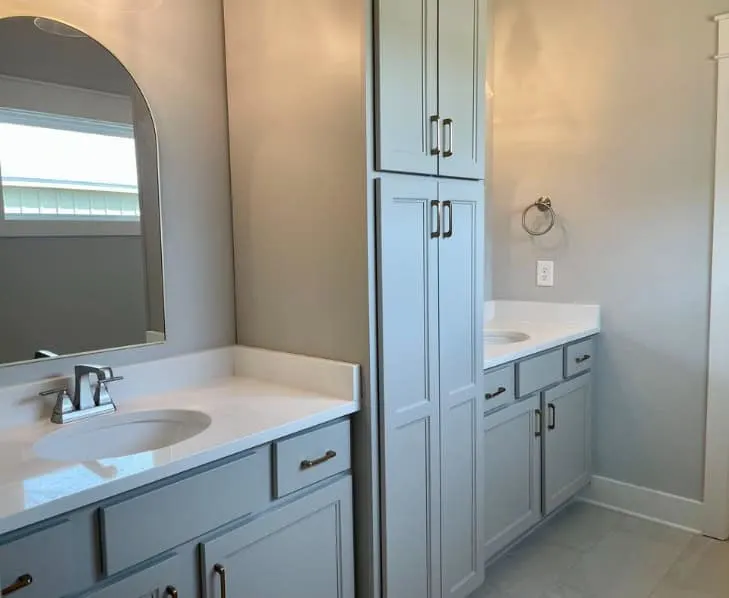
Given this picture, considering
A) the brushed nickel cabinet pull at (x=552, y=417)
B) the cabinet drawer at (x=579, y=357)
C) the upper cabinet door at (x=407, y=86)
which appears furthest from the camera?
the cabinet drawer at (x=579, y=357)

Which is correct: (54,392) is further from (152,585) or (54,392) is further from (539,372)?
(539,372)

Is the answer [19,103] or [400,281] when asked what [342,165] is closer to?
[400,281]

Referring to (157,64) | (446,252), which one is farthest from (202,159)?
(446,252)

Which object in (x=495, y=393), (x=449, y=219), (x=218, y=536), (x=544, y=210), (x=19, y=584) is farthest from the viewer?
(x=544, y=210)

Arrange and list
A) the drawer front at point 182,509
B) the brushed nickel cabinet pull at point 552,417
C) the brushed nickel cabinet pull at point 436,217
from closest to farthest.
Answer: the drawer front at point 182,509
the brushed nickel cabinet pull at point 436,217
the brushed nickel cabinet pull at point 552,417

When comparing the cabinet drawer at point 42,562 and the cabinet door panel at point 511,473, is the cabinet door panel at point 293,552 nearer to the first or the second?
the cabinet drawer at point 42,562

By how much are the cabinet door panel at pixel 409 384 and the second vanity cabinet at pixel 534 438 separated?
0.43 m

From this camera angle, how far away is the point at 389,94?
1.68 metres

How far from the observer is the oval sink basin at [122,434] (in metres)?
1.54

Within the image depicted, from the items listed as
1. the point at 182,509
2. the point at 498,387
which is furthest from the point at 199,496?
the point at 498,387

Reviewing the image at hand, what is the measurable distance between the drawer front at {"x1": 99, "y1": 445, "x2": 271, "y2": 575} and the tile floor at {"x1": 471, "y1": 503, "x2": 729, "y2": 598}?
1.25m

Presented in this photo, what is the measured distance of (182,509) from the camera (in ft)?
4.37

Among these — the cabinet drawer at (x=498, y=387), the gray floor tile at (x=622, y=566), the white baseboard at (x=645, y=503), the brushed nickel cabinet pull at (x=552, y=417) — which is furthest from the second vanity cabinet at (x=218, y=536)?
the white baseboard at (x=645, y=503)

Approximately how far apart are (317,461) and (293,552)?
0.76 ft
